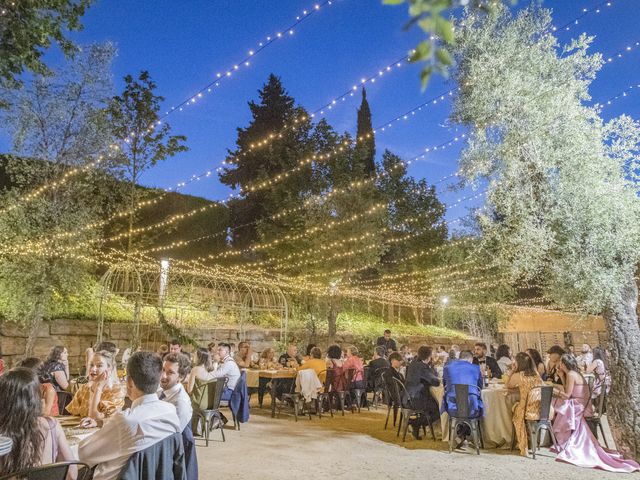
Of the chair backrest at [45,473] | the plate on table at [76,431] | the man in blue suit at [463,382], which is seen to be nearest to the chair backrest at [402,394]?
the man in blue suit at [463,382]

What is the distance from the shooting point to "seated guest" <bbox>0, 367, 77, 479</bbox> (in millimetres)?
1998

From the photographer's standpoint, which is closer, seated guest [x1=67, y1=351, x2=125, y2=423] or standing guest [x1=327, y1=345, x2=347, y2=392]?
seated guest [x1=67, y1=351, x2=125, y2=423]

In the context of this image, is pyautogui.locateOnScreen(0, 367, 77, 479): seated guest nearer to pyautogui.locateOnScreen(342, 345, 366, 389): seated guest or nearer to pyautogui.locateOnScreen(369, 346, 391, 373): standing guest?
pyautogui.locateOnScreen(342, 345, 366, 389): seated guest

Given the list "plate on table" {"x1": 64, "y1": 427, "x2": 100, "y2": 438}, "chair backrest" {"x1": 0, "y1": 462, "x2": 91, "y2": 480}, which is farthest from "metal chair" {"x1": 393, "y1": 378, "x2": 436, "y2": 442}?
"chair backrest" {"x1": 0, "y1": 462, "x2": 91, "y2": 480}

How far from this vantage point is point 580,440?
5086 millimetres

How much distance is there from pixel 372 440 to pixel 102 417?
370 cm

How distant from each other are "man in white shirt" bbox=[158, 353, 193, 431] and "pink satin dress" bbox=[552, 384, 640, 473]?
4160mm

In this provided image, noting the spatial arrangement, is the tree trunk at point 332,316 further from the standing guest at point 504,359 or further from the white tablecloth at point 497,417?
the white tablecloth at point 497,417

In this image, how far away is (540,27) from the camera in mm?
6465

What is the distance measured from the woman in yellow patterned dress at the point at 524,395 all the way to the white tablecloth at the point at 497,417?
187mm

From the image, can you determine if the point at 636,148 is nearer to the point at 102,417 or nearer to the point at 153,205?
the point at 102,417

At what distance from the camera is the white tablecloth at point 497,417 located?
19.0 ft

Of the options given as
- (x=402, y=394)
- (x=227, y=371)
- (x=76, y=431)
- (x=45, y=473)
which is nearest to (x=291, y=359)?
(x=227, y=371)

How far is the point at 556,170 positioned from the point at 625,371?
2510 mm
